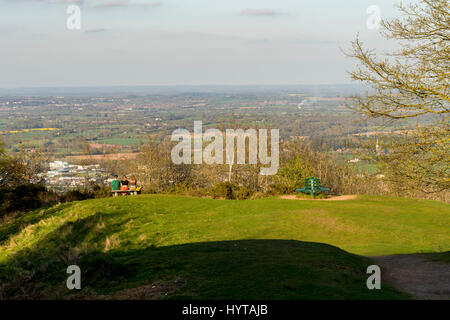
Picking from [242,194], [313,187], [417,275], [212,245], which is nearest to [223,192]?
[242,194]

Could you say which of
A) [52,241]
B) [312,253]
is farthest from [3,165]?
[312,253]

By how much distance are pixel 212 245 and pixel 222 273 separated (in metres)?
3.74

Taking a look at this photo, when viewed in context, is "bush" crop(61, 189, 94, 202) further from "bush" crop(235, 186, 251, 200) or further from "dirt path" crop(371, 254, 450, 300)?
"dirt path" crop(371, 254, 450, 300)

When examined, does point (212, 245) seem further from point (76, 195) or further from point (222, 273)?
point (76, 195)

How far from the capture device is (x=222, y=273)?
827cm

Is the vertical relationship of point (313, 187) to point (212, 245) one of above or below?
below

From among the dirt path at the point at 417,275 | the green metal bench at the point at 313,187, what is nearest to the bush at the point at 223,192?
the green metal bench at the point at 313,187

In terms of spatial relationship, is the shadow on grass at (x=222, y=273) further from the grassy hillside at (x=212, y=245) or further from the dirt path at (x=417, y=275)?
the dirt path at (x=417, y=275)

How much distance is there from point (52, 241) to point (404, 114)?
40.4ft

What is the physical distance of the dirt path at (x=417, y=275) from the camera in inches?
318

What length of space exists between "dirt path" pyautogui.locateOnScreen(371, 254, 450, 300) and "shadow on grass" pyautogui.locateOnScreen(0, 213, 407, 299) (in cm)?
57

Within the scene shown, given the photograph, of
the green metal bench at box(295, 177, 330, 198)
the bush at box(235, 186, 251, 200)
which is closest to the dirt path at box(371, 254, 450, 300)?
the green metal bench at box(295, 177, 330, 198)

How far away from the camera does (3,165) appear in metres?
28.9
